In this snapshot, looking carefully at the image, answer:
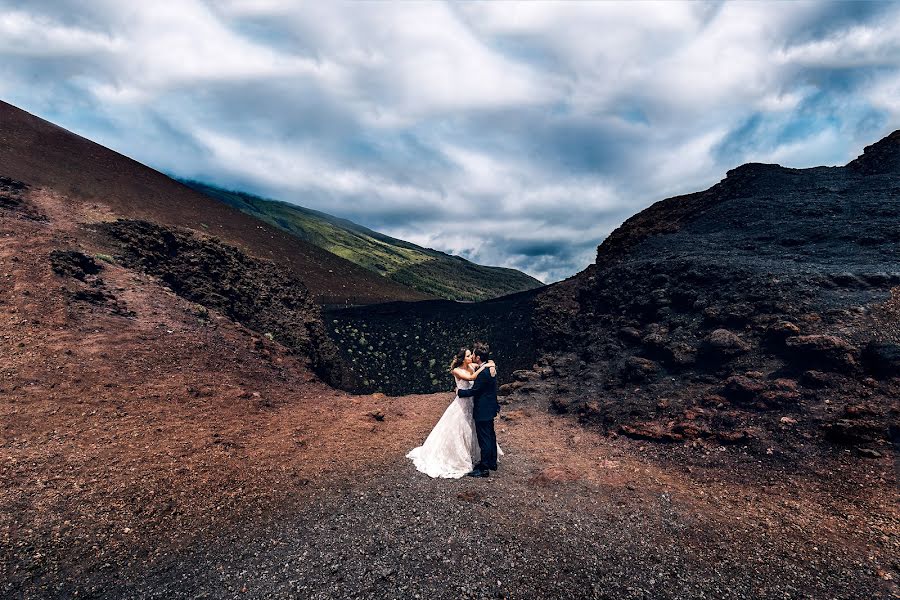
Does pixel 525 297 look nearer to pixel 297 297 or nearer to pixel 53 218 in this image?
pixel 297 297

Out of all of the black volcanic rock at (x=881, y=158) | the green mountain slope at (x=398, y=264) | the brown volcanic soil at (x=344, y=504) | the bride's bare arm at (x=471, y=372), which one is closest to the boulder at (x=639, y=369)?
the brown volcanic soil at (x=344, y=504)

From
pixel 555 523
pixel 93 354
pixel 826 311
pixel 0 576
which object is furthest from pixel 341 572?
pixel 826 311

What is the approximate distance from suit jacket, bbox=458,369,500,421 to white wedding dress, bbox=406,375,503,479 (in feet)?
0.55

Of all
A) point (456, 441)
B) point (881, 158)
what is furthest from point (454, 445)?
point (881, 158)

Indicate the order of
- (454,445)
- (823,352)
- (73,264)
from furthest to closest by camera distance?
(73,264) → (823,352) → (454,445)

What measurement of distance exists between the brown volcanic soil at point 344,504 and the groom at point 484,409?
36 cm

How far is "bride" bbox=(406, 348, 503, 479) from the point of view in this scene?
883cm

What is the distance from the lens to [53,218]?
20203 millimetres

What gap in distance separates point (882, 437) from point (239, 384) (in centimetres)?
1543

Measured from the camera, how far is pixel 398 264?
125 m

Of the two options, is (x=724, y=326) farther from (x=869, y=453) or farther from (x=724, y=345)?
(x=869, y=453)

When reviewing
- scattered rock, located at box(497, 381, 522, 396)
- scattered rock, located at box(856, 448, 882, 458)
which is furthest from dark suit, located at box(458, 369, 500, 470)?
scattered rock, located at box(856, 448, 882, 458)

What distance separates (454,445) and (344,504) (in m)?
2.60

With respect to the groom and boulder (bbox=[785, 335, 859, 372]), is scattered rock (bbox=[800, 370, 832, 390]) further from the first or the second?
the groom
